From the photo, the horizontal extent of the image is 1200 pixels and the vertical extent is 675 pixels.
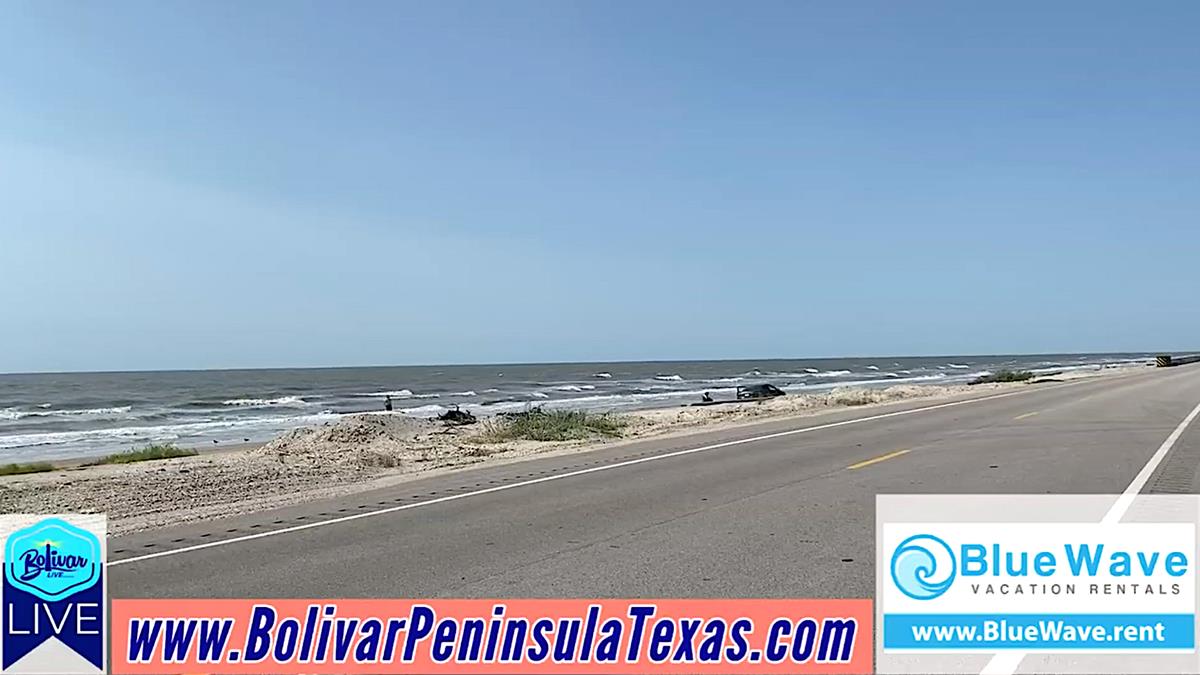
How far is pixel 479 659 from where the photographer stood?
5.89m

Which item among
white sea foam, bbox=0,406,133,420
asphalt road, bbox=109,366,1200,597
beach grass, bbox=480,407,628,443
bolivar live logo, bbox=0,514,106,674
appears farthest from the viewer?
white sea foam, bbox=0,406,133,420

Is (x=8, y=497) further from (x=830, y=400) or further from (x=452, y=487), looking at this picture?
(x=830, y=400)

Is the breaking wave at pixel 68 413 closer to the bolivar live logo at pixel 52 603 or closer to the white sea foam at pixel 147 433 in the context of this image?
the white sea foam at pixel 147 433

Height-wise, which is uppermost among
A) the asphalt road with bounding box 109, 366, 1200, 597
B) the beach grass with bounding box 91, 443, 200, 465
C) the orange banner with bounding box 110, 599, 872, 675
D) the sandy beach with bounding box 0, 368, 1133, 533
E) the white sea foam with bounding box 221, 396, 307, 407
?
the asphalt road with bounding box 109, 366, 1200, 597

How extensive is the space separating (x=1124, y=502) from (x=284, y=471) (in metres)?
13.8

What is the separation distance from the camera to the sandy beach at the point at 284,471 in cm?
1310

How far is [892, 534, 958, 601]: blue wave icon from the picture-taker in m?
6.87

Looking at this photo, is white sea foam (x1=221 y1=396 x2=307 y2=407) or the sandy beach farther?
white sea foam (x1=221 y1=396 x2=307 y2=407)

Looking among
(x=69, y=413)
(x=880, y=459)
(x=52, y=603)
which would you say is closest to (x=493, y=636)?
(x=52, y=603)

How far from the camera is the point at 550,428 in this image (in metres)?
26.2

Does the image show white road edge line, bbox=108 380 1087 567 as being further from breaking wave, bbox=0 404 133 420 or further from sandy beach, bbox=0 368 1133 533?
breaking wave, bbox=0 404 133 420

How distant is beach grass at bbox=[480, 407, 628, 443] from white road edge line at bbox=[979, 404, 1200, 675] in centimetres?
1290

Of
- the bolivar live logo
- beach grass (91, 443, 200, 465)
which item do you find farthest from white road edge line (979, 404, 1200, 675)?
beach grass (91, 443, 200, 465)

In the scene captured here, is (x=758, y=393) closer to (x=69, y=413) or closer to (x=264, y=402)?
(x=264, y=402)
